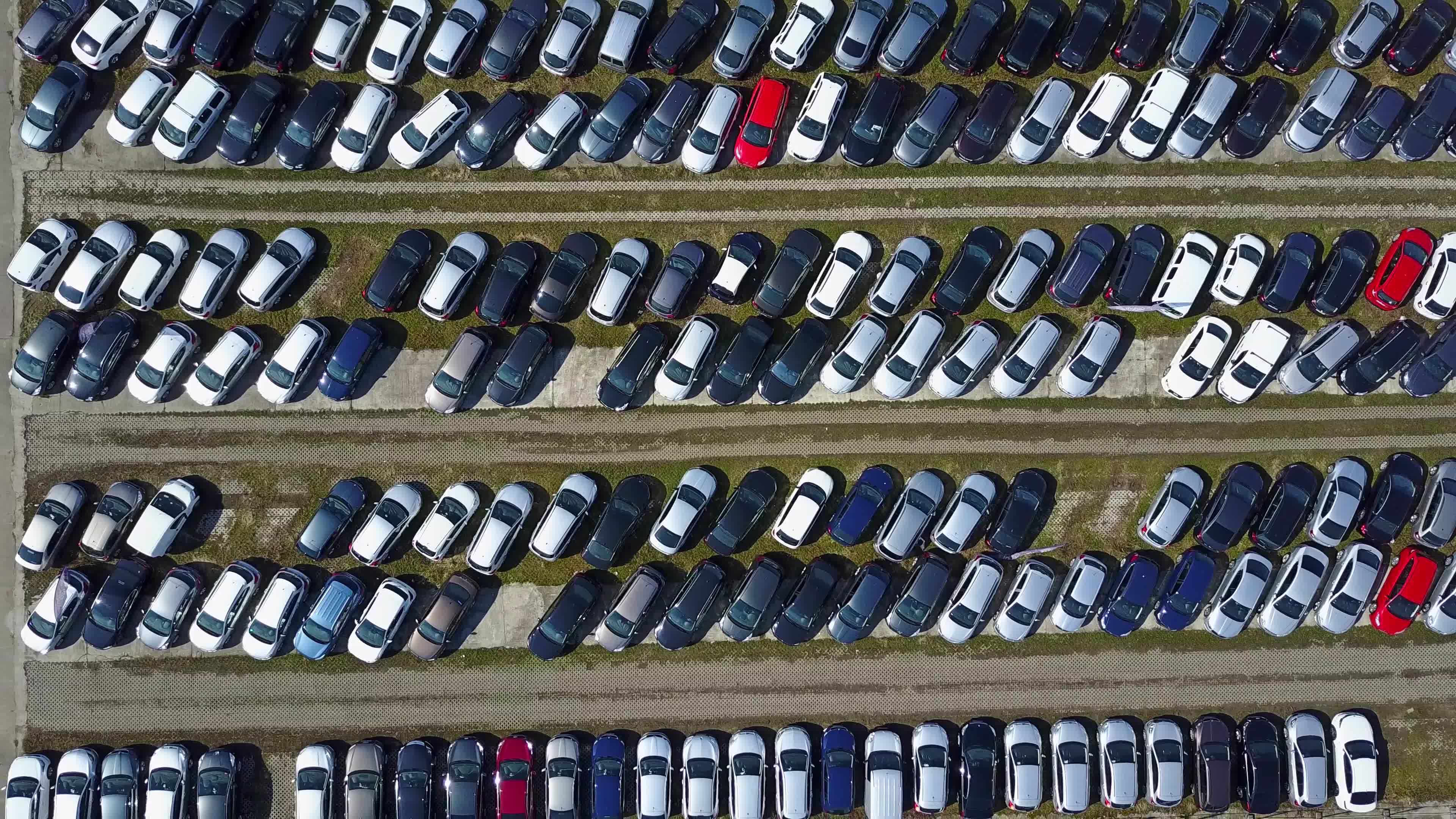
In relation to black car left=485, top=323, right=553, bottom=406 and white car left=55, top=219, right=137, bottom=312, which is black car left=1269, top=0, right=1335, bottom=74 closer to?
black car left=485, top=323, right=553, bottom=406

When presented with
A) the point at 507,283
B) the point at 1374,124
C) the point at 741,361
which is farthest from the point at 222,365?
the point at 1374,124

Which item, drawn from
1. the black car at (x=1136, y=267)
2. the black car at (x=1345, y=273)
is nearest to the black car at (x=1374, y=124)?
the black car at (x=1345, y=273)

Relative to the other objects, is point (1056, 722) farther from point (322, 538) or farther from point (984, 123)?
point (322, 538)

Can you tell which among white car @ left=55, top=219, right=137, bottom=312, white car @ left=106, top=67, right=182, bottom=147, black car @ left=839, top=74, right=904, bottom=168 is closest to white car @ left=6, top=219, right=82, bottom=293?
white car @ left=55, top=219, right=137, bottom=312

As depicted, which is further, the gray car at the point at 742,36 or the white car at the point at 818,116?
the gray car at the point at 742,36

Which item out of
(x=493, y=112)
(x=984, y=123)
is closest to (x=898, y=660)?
(x=984, y=123)

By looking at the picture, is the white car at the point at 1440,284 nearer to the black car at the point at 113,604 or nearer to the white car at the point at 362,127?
the white car at the point at 362,127

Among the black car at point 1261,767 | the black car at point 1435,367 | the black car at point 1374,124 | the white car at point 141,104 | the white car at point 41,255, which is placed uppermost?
the white car at point 141,104
